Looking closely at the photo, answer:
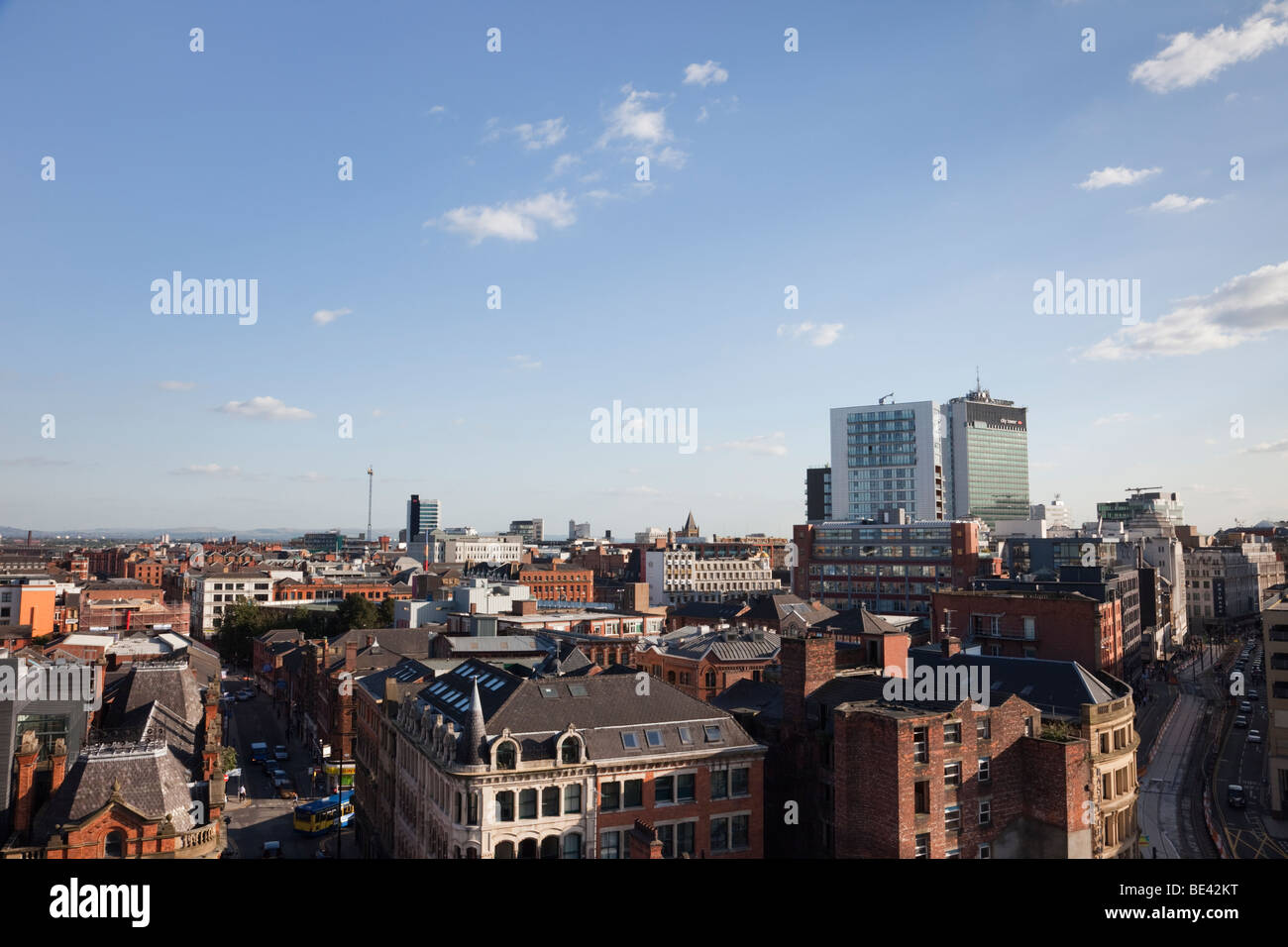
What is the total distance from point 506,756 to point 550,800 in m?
2.83

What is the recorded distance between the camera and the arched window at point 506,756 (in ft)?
130

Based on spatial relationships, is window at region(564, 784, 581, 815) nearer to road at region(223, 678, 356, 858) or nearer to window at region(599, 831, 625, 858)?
window at region(599, 831, 625, 858)

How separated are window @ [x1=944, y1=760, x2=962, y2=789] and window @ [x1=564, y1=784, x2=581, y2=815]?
1622 centimetres

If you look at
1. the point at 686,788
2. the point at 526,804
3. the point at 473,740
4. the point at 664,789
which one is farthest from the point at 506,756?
the point at 686,788

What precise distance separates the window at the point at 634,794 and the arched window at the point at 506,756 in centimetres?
547

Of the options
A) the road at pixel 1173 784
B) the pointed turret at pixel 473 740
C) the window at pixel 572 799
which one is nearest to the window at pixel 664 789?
the window at pixel 572 799

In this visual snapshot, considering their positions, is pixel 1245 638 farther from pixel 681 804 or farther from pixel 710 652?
pixel 681 804

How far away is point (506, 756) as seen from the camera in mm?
39812

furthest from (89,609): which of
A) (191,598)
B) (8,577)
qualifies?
(191,598)

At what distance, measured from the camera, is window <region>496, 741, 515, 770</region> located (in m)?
39.5

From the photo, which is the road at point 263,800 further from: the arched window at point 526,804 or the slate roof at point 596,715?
the arched window at point 526,804

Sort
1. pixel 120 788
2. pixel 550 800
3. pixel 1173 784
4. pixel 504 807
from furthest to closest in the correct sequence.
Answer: pixel 1173 784
pixel 550 800
pixel 504 807
pixel 120 788

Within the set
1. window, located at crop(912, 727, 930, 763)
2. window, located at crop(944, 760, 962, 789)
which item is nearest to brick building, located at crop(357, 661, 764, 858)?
window, located at crop(912, 727, 930, 763)

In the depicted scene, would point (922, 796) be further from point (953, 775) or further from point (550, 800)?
point (550, 800)
